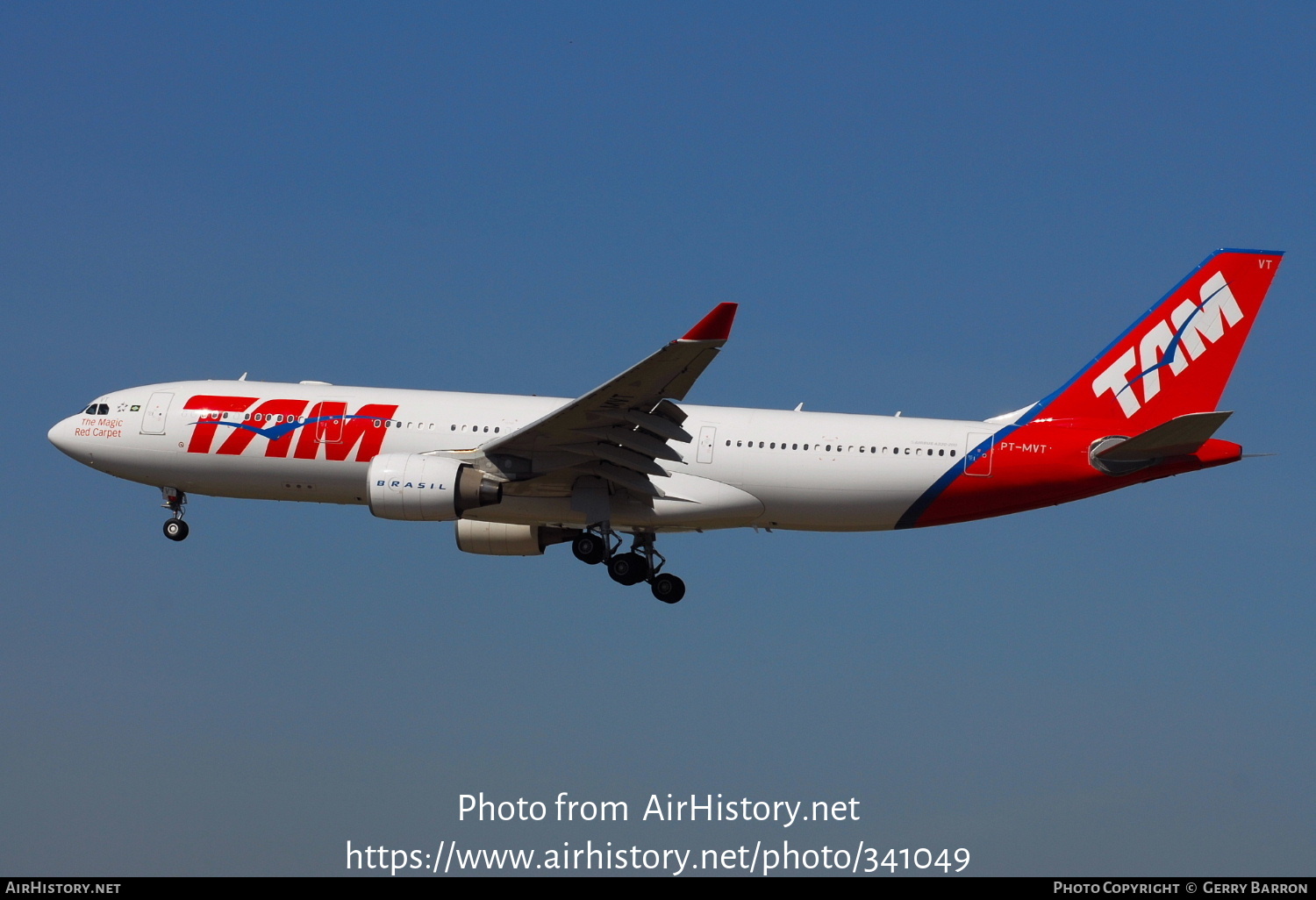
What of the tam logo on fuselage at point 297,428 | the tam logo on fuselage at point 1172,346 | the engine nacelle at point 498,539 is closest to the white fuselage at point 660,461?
the tam logo on fuselage at point 297,428

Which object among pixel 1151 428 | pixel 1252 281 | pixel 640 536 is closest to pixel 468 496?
pixel 640 536

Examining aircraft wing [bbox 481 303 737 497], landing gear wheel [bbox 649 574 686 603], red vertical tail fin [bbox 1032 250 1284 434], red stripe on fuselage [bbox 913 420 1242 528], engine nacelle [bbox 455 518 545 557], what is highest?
red vertical tail fin [bbox 1032 250 1284 434]

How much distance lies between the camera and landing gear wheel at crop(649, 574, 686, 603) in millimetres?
37438

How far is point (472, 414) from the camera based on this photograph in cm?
3641

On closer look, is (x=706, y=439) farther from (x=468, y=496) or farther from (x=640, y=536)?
(x=468, y=496)

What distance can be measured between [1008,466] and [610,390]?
10.2 m

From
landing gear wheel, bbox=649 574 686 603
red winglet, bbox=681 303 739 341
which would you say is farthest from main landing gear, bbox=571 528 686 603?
red winglet, bbox=681 303 739 341

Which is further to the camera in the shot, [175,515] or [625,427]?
[175,515]

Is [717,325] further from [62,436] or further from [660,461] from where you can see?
[62,436]

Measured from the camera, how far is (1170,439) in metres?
32.7

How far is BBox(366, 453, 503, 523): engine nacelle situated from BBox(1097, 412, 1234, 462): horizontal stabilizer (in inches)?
590

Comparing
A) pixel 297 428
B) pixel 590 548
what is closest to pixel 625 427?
pixel 590 548

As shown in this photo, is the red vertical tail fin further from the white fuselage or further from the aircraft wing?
the aircraft wing

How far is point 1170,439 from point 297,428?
20839 mm
